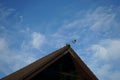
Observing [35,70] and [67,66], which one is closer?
[35,70]

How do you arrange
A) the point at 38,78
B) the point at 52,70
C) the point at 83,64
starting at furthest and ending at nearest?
the point at 83,64 < the point at 52,70 < the point at 38,78

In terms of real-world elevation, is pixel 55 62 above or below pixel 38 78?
above

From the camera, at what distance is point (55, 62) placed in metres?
10.6

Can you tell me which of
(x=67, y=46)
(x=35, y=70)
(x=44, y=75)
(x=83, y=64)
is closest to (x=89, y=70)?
(x=83, y=64)

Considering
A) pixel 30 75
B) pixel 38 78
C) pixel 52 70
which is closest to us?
pixel 30 75

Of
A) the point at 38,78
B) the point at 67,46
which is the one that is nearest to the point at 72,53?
the point at 67,46

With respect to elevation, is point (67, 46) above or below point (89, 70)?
above

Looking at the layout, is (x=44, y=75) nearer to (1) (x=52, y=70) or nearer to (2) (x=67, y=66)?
(1) (x=52, y=70)

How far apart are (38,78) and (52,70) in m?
1.14

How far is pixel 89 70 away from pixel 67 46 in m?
2.02

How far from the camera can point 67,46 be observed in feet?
35.9

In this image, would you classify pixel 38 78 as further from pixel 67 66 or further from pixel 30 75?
pixel 67 66

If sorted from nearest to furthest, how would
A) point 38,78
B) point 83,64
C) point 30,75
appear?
point 30,75
point 38,78
point 83,64

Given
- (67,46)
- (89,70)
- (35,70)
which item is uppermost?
(67,46)
